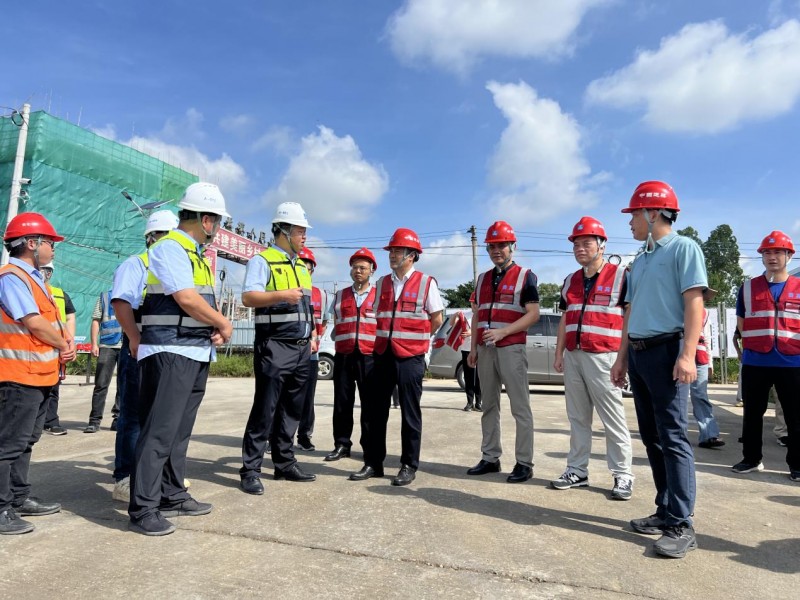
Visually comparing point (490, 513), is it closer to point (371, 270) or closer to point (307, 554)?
point (307, 554)

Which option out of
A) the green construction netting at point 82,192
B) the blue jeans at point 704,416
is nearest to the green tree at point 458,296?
the green construction netting at point 82,192

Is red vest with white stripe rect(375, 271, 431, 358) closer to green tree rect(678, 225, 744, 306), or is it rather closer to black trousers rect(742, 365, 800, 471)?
black trousers rect(742, 365, 800, 471)

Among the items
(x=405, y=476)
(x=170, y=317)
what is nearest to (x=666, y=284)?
(x=405, y=476)

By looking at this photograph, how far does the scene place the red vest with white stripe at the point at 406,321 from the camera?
4.52 meters

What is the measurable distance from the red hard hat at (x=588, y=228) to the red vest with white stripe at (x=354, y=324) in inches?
79.5

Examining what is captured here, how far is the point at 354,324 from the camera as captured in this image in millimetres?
5773

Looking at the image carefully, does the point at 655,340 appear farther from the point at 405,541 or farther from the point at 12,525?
the point at 12,525

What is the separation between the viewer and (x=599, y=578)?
2.62 meters

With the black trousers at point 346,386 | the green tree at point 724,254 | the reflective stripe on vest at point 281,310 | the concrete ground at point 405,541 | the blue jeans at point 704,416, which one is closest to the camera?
the concrete ground at point 405,541

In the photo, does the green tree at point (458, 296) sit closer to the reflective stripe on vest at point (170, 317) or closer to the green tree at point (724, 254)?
the green tree at point (724, 254)

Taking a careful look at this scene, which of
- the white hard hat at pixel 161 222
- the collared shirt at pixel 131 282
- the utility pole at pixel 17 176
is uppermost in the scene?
the utility pole at pixel 17 176

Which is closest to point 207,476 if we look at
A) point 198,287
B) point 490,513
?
point 198,287

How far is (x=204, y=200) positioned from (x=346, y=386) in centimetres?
269

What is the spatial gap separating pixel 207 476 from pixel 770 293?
17.0ft
